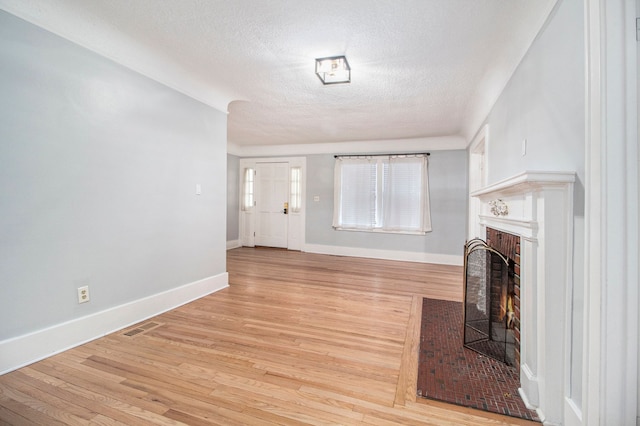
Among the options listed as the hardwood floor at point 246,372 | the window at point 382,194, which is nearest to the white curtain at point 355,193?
the window at point 382,194

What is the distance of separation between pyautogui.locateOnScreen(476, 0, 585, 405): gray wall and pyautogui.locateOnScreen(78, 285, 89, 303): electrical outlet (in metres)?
3.20

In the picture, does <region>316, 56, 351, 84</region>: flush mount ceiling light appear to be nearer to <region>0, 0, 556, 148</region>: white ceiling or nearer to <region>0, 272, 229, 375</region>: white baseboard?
<region>0, 0, 556, 148</region>: white ceiling

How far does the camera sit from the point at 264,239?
→ 702 centimetres

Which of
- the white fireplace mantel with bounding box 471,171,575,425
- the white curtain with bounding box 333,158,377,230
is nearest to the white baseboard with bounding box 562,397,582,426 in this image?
the white fireplace mantel with bounding box 471,171,575,425

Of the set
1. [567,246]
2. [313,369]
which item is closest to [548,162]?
[567,246]

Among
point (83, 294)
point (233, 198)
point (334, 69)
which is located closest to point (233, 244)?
point (233, 198)

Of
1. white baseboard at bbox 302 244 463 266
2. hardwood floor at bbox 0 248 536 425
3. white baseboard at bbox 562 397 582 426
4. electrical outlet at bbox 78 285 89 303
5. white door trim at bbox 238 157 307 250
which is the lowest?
hardwood floor at bbox 0 248 536 425

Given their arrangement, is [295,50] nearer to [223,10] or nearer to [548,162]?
[223,10]

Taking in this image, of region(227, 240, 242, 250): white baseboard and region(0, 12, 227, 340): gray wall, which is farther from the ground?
region(0, 12, 227, 340): gray wall

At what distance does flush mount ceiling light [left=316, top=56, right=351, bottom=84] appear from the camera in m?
2.60

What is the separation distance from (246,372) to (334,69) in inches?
102

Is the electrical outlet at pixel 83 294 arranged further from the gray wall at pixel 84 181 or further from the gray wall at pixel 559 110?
the gray wall at pixel 559 110

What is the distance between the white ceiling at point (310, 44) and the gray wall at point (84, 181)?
23 cm

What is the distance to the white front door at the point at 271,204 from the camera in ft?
22.4
